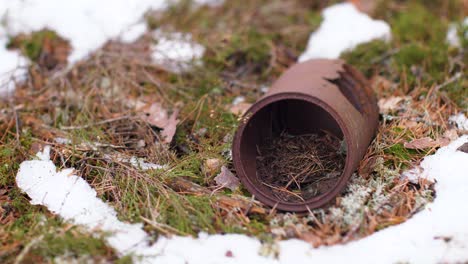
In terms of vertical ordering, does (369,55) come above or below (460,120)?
above

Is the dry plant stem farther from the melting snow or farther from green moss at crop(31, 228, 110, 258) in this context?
the melting snow

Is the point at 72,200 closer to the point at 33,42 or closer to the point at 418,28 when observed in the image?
the point at 33,42

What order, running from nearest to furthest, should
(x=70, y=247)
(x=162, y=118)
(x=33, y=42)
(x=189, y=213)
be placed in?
(x=70, y=247) < (x=189, y=213) < (x=162, y=118) < (x=33, y=42)

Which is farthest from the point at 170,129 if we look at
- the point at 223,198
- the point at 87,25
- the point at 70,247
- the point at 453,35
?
the point at 453,35

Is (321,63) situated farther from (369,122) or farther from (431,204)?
(431,204)

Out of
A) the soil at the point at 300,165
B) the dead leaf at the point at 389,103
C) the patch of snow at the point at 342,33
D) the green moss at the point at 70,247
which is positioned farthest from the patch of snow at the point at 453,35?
the green moss at the point at 70,247

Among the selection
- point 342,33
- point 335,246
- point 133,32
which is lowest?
point 335,246

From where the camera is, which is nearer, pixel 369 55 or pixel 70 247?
pixel 70 247
